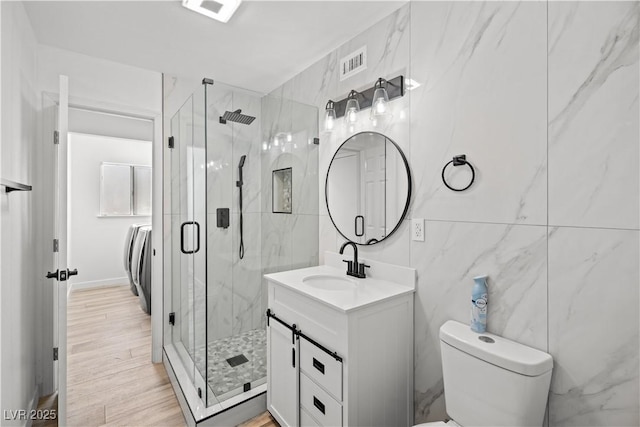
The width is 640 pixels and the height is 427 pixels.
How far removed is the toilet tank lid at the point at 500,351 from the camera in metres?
1.09

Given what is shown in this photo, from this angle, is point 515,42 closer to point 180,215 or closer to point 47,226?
point 180,215

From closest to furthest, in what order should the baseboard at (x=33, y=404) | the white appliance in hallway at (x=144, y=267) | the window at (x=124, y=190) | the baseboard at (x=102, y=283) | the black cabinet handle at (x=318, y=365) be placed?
the black cabinet handle at (x=318, y=365) < the baseboard at (x=33, y=404) < the white appliance in hallway at (x=144, y=267) < the baseboard at (x=102, y=283) < the window at (x=124, y=190)

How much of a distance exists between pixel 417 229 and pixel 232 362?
1570 millimetres

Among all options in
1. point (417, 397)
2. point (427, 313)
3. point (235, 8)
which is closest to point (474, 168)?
point (427, 313)

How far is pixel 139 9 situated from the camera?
67.2 inches

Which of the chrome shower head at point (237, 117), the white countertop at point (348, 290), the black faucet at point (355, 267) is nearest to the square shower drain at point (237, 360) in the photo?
the white countertop at point (348, 290)

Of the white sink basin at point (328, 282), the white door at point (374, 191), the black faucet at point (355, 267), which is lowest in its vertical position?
the white sink basin at point (328, 282)

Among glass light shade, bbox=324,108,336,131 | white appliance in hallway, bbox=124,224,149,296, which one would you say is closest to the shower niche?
glass light shade, bbox=324,108,336,131

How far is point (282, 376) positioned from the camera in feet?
5.81

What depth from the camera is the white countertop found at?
1404mm

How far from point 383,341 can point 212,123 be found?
5.36ft

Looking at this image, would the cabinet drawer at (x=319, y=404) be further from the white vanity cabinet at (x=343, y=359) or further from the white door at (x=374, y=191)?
the white door at (x=374, y=191)

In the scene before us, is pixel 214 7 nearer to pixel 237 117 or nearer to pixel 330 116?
pixel 237 117

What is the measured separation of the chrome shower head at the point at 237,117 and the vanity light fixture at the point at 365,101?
58 centimetres
